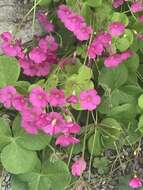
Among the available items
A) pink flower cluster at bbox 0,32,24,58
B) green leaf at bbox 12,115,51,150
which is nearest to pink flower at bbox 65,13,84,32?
pink flower cluster at bbox 0,32,24,58

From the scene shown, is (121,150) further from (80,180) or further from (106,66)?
→ (106,66)

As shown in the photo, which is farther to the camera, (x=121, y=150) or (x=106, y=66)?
(x=121, y=150)

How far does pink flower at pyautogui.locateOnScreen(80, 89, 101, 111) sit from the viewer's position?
7.13 ft

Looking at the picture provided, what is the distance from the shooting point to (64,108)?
7.24ft

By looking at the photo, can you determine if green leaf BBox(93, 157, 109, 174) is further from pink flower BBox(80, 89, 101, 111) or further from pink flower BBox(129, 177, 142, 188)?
pink flower BBox(80, 89, 101, 111)

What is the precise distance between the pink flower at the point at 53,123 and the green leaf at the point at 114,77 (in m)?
0.34

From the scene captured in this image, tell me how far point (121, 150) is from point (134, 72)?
0.36 meters

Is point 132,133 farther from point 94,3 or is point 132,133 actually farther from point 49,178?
point 94,3

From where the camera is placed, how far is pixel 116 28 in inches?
88.3

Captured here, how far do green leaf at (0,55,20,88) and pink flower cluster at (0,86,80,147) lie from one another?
119mm

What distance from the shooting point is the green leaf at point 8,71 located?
2.30 meters

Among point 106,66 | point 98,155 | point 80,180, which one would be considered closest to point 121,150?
point 98,155

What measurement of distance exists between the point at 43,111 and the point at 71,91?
0.14 meters

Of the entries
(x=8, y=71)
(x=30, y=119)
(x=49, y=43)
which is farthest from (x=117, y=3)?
(x=30, y=119)
